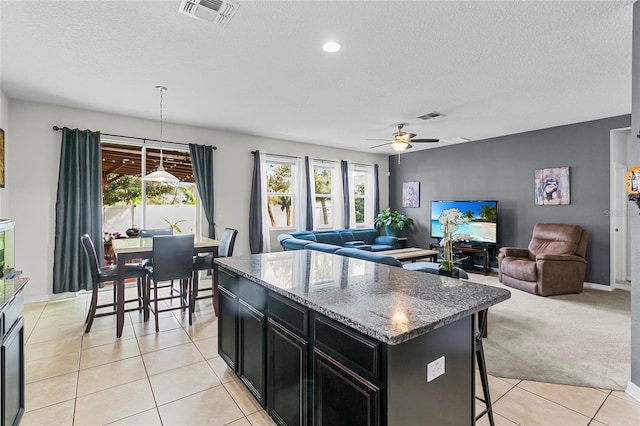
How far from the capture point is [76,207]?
4453 mm

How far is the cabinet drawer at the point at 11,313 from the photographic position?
5.11 ft

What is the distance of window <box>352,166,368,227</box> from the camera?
27.0 feet

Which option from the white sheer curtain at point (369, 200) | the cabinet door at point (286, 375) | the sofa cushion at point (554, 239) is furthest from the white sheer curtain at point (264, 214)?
the sofa cushion at point (554, 239)

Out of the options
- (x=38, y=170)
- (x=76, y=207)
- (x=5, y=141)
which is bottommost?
(x=76, y=207)

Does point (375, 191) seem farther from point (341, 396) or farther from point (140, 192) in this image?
point (341, 396)

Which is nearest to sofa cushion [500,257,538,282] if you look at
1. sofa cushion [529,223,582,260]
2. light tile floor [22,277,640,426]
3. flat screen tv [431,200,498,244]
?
sofa cushion [529,223,582,260]

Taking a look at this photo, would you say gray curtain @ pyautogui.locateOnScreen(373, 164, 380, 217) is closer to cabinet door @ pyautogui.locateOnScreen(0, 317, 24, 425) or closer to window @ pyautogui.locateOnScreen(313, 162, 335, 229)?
window @ pyautogui.locateOnScreen(313, 162, 335, 229)

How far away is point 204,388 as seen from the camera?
2350mm

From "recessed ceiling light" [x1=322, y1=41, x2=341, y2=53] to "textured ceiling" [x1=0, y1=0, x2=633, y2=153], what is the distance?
2.1 inches

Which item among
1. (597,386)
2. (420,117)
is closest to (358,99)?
(420,117)

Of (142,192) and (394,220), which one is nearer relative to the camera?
(142,192)

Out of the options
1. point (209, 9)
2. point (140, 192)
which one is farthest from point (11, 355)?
point (140, 192)

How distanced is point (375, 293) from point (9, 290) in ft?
6.23

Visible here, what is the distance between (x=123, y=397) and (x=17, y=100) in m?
4.26
